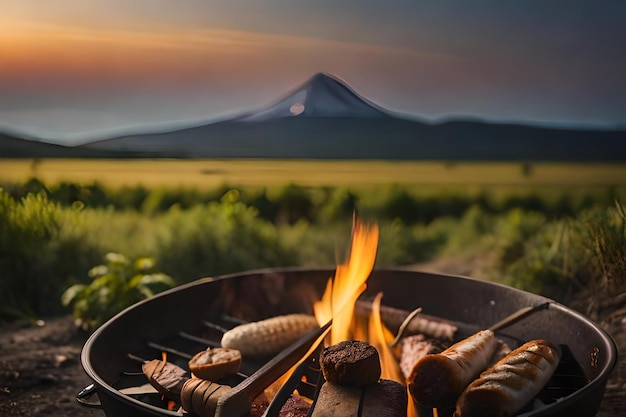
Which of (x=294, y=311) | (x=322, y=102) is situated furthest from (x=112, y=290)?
(x=322, y=102)

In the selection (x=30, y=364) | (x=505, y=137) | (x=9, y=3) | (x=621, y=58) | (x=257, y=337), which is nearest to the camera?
(x=257, y=337)

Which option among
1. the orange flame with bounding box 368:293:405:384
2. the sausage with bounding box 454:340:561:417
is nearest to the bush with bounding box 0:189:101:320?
the orange flame with bounding box 368:293:405:384

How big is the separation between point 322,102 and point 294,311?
121cm

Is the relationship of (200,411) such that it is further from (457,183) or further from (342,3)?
(457,183)

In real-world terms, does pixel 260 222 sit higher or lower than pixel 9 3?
lower

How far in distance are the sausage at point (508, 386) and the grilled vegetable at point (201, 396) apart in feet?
2.04

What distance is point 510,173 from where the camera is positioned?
4.38 meters

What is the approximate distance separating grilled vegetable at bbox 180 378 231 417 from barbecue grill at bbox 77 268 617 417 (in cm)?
5

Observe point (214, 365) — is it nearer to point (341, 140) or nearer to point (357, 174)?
point (341, 140)

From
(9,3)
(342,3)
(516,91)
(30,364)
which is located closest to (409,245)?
(516,91)

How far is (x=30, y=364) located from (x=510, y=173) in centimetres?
312

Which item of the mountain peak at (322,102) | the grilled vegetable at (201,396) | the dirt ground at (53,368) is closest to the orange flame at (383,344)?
the grilled vegetable at (201,396)

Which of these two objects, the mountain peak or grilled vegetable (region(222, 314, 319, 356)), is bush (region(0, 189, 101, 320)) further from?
grilled vegetable (region(222, 314, 319, 356))

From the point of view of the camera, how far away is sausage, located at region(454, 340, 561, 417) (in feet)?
5.23
